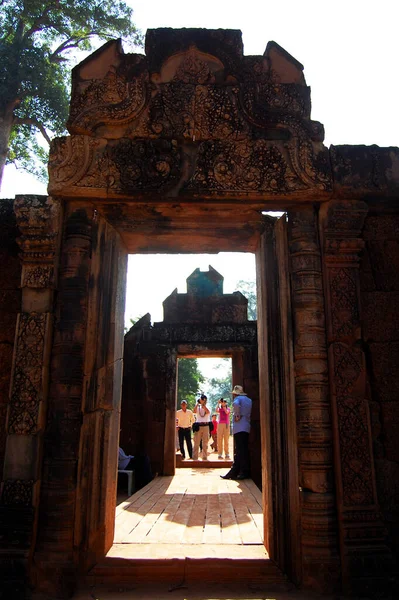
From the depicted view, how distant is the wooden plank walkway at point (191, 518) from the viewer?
145 inches

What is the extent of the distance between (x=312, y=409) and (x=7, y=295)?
8.12 ft

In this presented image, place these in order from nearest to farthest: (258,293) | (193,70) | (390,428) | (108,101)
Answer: (390,428) < (108,101) < (193,70) < (258,293)

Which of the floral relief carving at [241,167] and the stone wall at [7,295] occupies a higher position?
the floral relief carving at [241,167]

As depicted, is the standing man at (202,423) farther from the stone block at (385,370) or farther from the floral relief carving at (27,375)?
the floral relief carving at (27,375)

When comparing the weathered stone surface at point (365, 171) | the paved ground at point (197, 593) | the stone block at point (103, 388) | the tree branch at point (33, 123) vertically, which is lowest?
the paved ground at point (197, 593)

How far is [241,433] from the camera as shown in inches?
311

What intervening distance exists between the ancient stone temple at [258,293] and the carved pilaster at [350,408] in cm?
1

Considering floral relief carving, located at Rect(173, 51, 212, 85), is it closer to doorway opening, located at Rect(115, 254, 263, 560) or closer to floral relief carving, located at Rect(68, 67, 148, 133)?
floral relief carving, located at Rect(68, 67, 148, 133)

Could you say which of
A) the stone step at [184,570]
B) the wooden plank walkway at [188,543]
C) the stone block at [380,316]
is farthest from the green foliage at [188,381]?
the stone block at [380,316]

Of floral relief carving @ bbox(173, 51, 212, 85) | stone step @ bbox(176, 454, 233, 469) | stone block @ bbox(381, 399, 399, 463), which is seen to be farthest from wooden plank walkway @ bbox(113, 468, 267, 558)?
floral relief carving @ bbox(173, 51, 212, 85)

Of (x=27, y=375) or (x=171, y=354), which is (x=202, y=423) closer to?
(x=171, y=354)

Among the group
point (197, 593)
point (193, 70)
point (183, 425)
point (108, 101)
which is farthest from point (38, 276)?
point (183, 425)

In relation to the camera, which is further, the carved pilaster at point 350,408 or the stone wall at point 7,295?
the stone wall at point 7,295

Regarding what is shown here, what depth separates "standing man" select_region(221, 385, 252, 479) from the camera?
25.9 ft
